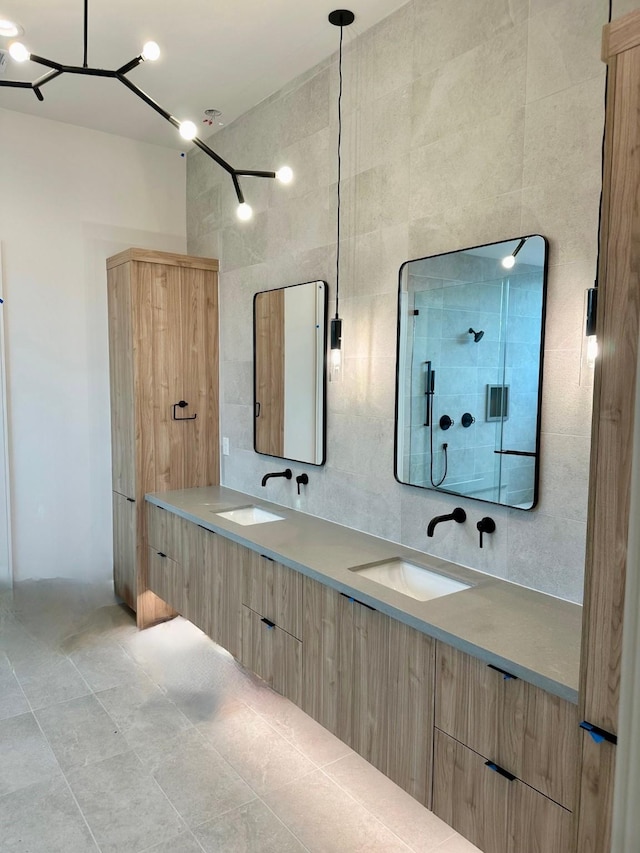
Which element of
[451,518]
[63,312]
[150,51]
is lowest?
[451,518]

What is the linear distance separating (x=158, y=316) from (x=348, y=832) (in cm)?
283

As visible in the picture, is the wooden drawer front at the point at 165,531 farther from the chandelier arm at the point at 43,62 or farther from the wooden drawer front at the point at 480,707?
the chandelier arm at the point at 43,62

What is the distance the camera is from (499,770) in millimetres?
1585

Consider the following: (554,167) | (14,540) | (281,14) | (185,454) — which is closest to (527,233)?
(554,167)

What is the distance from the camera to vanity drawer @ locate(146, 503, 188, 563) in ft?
10.9

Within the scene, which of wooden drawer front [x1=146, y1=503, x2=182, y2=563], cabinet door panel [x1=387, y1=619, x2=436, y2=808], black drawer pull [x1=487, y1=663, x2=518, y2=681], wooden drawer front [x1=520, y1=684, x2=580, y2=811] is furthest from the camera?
wooden drawer front [x1=146, y1=503, x2=182, y2=563]

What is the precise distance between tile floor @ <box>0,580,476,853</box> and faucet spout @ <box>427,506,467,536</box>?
1.02m

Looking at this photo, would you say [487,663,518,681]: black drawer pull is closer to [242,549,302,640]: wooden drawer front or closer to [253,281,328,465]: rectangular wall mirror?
[242,549,302,640]: wooden drawer front

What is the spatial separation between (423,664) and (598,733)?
Result: 0.66m

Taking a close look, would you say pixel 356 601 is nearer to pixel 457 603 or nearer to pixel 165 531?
pixel 457 603

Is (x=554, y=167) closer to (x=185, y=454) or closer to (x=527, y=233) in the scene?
(x=527, y=233)

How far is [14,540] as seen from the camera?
12.4 feet

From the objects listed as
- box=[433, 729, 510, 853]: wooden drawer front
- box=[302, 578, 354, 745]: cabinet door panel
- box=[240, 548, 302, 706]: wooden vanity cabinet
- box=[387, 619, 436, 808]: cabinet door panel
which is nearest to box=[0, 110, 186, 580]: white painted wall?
box=[240, 548, 302, 706]: wooden vanity cabinet

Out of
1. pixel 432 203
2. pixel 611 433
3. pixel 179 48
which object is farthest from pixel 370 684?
pixel 179 48
